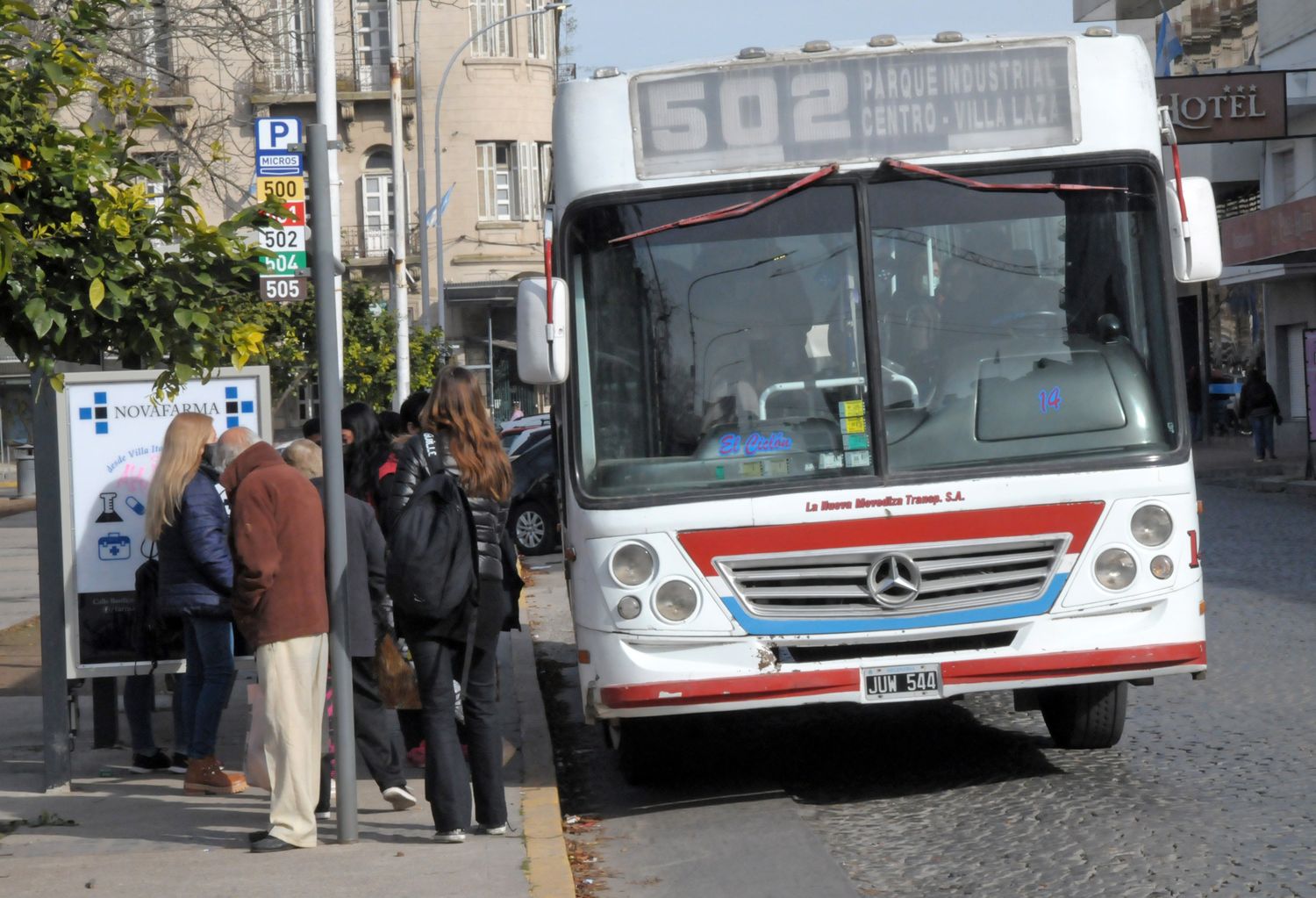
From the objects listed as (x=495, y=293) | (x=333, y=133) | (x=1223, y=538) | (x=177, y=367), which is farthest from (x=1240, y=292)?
(x=177, y=367)

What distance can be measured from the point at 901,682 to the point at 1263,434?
25801 mm

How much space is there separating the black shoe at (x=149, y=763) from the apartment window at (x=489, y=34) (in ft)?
135

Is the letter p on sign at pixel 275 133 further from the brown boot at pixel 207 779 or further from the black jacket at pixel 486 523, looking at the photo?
the black jacket at pixel 486 523

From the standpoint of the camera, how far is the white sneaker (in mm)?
7430

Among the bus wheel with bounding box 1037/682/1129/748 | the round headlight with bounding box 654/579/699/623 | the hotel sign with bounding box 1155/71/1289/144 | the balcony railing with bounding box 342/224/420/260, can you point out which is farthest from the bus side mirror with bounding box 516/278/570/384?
the balcony railing with bounding box 342/224/420/260

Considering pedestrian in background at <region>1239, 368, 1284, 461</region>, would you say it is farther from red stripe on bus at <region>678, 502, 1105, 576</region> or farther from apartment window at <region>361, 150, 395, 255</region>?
apartment window at <region>361, 150, 395, 255</region>

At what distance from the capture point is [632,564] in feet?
23.6

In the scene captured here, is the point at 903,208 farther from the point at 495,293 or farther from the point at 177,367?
the point at 495,293

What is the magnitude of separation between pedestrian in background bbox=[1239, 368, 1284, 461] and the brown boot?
2512 cm

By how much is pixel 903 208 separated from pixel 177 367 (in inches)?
121

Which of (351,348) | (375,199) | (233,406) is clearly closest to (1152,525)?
(233,406)

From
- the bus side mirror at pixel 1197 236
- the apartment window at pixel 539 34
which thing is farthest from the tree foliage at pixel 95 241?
the apartment window at pixel 539 34

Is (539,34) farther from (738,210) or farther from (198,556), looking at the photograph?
(738,210)

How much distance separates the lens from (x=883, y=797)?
7602mm
